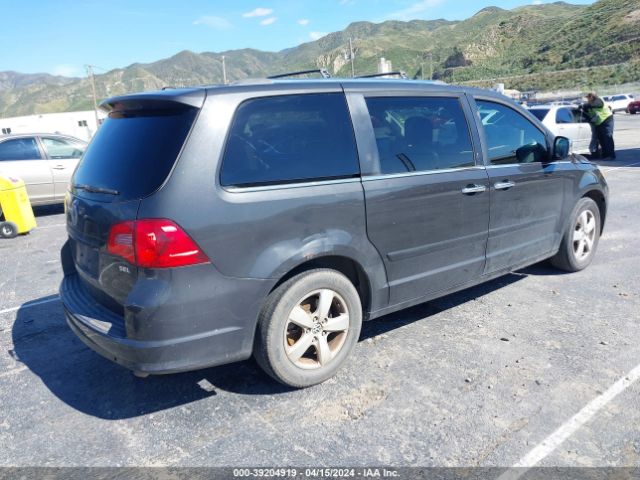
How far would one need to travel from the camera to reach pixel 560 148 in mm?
4676

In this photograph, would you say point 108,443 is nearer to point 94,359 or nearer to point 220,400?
point 220,400

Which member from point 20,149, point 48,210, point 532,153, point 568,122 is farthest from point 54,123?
point 532,153

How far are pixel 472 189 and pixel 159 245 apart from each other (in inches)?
91.5

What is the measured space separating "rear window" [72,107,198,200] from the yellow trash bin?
536 centimetres

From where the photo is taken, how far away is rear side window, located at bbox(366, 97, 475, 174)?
137 inches

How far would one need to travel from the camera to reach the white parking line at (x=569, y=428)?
2499mm

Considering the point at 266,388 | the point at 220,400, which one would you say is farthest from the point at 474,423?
the point at 220,400

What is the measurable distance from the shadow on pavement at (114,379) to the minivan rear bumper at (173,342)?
0.44 metres

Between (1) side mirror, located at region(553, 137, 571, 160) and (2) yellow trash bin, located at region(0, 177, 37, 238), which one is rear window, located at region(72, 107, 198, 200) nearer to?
(1) side mirror, located at region(553, 137, 571, 160)

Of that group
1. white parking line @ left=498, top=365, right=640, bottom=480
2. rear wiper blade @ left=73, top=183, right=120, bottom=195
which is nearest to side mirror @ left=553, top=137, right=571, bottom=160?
white parking line @ left=498, top=365, right=640, bottom=480

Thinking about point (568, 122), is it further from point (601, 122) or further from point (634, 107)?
point (634, 107)

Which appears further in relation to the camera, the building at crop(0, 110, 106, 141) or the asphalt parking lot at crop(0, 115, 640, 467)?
the building at crop(0, 110, 106, 141)

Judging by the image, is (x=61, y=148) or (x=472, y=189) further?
(x=61, y=148)

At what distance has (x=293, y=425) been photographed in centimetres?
290
